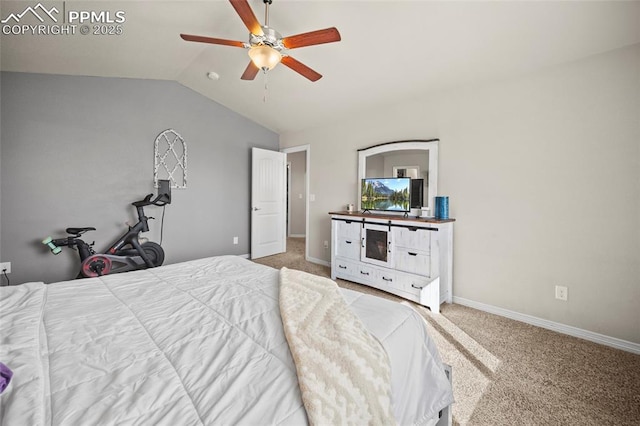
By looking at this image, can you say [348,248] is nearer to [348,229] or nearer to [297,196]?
[348,229]

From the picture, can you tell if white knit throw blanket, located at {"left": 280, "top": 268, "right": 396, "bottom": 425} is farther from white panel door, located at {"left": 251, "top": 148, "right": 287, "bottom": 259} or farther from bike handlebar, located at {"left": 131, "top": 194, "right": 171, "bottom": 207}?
white panel door, located at {"left": 251, "top": 148, "right": 287, "bottom": 259}

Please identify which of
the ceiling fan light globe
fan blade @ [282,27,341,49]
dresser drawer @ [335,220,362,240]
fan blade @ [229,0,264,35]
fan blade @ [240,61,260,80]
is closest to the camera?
fan blade @ [229,0,264,35]

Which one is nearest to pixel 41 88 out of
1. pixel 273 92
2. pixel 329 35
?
pixel 273 92

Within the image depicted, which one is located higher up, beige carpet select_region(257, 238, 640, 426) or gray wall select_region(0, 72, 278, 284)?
gray wall select_region(0, 72, 278, 284)

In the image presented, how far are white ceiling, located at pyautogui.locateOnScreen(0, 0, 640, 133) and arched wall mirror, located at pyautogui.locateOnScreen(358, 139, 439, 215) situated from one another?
59 cm

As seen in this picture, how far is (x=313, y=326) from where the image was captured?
1005mm

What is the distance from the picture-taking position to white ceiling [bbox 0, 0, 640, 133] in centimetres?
199

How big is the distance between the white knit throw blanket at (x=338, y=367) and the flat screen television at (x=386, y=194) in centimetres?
238

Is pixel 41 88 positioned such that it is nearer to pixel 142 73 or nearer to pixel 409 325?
pixel 142 73

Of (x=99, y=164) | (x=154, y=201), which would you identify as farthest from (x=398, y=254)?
(x=99, y=164)

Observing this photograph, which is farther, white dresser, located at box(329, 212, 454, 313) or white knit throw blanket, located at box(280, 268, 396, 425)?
white dresser, located at box(329, 212, 454, 313)

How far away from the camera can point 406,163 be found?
3326 millimetres

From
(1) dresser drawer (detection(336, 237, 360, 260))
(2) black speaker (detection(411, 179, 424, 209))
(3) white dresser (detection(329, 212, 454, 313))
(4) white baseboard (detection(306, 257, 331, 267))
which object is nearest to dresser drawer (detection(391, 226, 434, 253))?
(3) white dresser (detection(329, 212, 454, 313))

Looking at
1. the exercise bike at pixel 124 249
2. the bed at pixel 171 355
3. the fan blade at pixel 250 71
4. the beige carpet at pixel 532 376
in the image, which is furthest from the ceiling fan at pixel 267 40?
the beige carpet at pixel 532 376
